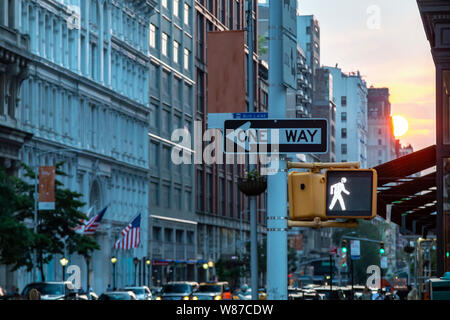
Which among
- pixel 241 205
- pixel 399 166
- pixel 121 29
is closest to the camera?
pixel 399 166

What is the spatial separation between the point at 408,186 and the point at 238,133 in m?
18.8

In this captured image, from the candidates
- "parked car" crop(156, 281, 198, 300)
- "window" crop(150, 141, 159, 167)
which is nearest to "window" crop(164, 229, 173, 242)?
"window" crop(150, 141, 159, 167)

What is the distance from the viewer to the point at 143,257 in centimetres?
9150

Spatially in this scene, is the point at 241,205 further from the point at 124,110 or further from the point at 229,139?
the point at 229,139

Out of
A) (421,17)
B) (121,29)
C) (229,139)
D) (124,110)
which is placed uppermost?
(121,29)

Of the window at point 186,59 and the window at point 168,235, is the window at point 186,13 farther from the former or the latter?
the window at point 168,235

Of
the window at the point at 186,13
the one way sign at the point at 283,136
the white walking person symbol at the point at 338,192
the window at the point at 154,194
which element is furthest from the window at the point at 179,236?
the white walking person symbol at the point at 338,192

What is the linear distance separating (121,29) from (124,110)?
292 inches

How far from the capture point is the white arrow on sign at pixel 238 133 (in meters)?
8.70

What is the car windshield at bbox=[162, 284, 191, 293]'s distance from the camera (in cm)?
5612

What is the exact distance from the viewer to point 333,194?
308 inches

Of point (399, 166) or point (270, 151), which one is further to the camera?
point (399, 166)

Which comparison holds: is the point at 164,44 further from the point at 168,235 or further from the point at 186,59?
the point at 168,235

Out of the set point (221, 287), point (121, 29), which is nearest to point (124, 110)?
point (121, 29)
